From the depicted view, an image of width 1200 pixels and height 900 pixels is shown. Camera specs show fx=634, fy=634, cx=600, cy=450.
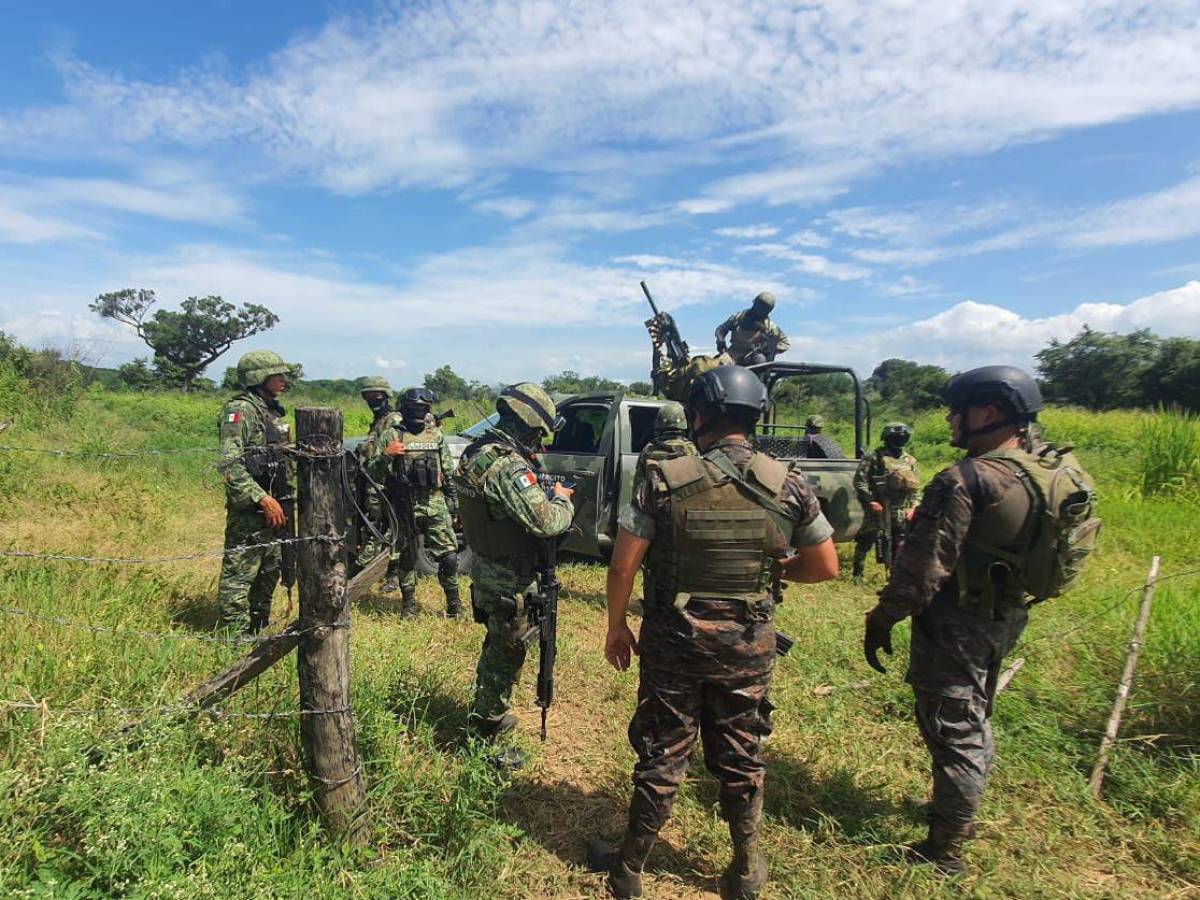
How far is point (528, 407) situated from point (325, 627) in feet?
4.26

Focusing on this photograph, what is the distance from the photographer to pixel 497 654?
2.90 meters

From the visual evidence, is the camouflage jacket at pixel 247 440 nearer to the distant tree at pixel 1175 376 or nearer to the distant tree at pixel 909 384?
the distant tree at pixel 909 384

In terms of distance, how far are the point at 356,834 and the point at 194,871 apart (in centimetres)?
52

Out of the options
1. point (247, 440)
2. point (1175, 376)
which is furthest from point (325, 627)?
point (1175, 376)

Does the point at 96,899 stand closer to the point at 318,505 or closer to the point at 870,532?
the point at 318,505

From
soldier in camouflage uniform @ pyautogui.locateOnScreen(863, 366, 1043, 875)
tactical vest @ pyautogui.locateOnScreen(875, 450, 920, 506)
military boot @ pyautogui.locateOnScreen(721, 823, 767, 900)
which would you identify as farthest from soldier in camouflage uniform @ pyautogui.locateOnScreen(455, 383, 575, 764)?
tactical vest @ pyautogui.locateOnScreen(875, 450, 920, 506)

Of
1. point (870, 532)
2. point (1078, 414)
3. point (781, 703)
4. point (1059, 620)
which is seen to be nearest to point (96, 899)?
point (781, 703)

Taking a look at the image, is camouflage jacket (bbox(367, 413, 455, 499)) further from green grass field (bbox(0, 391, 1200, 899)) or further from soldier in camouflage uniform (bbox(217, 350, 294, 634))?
green grass field (bbox(0, 391, 1200, 899))

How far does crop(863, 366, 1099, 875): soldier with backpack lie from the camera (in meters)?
2.29

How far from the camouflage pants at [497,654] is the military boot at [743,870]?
44.2 inches

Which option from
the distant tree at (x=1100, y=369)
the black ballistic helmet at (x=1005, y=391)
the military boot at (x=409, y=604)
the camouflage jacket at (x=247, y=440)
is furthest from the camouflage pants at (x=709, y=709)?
the distant tree at (x=1100, y=369)

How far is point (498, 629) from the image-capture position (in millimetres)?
2881

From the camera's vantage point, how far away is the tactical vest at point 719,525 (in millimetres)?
2137

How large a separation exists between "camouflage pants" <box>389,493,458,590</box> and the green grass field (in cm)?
41
